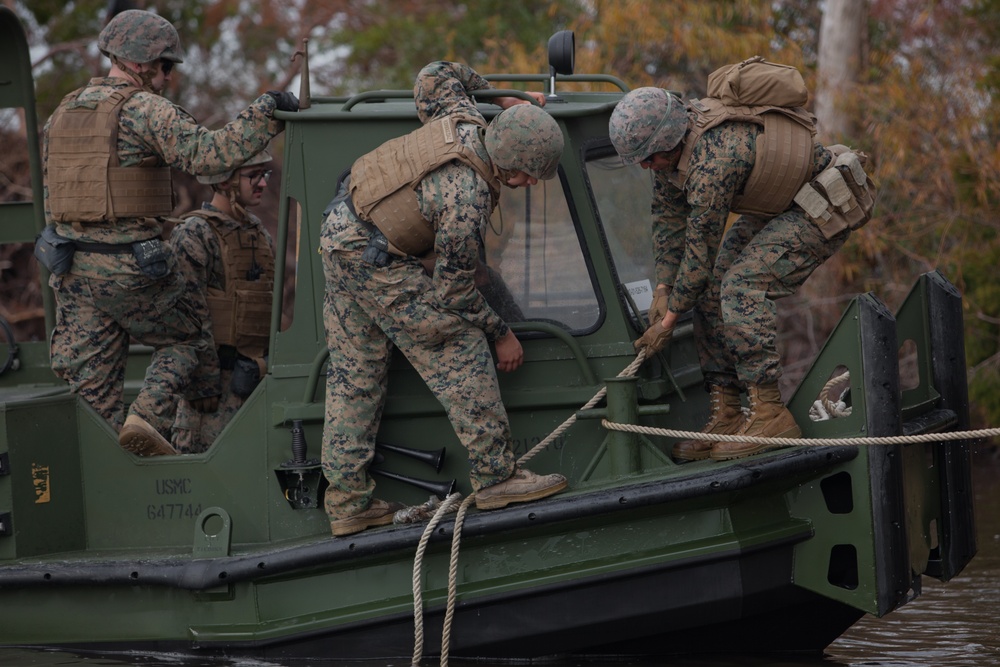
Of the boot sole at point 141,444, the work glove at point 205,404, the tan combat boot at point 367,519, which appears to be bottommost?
the tan combat boot at point 367,519

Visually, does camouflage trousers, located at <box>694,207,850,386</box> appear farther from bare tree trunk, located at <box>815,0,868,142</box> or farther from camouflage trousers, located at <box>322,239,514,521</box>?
bare tree trunk, located at <box>815,0,868,142</box>

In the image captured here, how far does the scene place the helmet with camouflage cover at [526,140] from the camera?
15.6ft

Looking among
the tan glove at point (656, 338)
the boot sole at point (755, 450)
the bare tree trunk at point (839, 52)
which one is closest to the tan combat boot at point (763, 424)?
the boot sole at point (755, 450)

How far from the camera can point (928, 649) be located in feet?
19.0

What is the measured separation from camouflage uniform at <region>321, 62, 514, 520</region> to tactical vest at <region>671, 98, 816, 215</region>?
2.67ft

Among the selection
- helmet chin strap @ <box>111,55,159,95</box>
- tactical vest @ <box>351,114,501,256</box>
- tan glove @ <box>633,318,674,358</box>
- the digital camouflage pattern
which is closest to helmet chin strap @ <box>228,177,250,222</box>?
helmet chin strap @ <box>111,55,159,95</box>

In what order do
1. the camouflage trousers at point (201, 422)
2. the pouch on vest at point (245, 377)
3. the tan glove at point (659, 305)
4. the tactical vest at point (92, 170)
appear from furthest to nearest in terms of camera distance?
the pouch on vest at point (245, 377), the camouflage trousers at point (201, 422), the tactical vest at point (92, 170), the tan glove at point (659, 305)

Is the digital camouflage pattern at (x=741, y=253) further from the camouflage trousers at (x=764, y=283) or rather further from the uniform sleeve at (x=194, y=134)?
the uniform sleeve at (x=194, y=134)

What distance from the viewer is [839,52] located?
11.8 metres

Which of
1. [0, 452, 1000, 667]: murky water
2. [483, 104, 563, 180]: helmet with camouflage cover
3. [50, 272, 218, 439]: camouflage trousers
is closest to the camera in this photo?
[483, 104, 563, 180]: helmet with camouflage cover

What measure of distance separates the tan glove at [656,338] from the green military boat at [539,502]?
103 millimetres

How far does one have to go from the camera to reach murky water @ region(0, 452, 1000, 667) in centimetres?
548

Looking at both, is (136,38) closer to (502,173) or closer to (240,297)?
(240,297)

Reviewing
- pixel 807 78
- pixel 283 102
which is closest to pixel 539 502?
pixel 283 102
